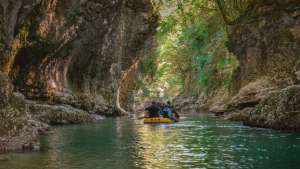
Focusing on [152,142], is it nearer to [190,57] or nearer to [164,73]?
[190,57]

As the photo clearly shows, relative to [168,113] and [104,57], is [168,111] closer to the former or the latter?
[168,113]

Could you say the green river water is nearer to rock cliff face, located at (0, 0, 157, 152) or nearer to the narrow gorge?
the narrow gorge

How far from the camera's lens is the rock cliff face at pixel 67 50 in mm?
24344

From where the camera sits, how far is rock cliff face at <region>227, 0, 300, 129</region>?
2755cm

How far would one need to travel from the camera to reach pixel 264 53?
31.8 metres

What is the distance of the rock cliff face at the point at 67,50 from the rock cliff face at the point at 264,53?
8.81 meters

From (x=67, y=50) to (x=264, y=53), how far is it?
39.7 ft

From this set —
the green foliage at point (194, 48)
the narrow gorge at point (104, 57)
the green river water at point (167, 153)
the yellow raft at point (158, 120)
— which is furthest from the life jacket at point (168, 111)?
the green river water at point (167, 153)

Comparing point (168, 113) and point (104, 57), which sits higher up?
point (104, 57)

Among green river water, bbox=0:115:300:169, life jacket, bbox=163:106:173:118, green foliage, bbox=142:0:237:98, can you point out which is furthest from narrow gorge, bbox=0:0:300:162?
life jacket, bbox=163:106:173:118

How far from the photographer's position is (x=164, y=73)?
3189 inches

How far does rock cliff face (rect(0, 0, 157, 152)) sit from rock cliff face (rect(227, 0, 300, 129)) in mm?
8809

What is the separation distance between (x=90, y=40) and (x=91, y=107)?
5349mm

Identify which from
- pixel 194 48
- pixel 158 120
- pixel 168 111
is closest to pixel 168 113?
pixel 168 111
